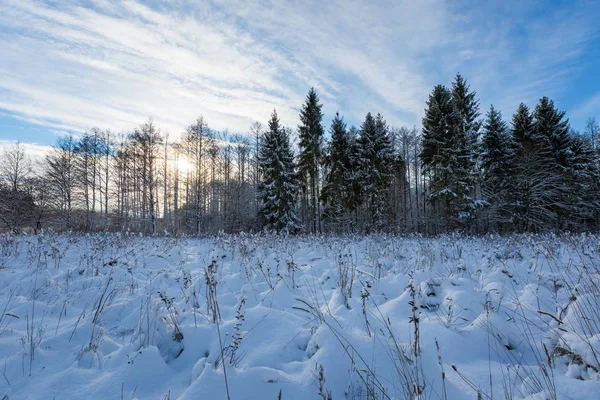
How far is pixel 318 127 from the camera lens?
27.1 meters

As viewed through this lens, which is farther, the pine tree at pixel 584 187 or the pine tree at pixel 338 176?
the pine tree at pixel 338 176

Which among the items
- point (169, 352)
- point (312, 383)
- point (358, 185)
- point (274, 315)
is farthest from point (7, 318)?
point (358, 185)

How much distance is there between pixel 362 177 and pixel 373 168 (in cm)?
130

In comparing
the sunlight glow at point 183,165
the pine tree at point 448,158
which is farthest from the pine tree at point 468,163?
the sunlight glow at point 183,165

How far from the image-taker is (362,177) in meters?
26.7

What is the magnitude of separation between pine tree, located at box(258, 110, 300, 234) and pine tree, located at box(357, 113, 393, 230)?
6.60 m

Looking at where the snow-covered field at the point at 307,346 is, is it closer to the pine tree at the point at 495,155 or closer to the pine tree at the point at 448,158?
the pine tree at the point at 448,158

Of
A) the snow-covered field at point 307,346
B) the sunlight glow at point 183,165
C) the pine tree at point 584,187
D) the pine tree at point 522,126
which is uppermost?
the pine tree at point 522,126

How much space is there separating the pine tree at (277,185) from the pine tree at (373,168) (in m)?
6.60

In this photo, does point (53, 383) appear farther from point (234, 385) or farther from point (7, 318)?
point (7, 318)

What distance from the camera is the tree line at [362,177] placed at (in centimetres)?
2130

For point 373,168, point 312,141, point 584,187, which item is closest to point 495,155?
point 584,187

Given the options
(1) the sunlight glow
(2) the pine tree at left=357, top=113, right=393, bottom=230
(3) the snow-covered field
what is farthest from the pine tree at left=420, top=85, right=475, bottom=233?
(1) the sunlight glow

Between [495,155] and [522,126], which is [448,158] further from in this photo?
[522,126]
